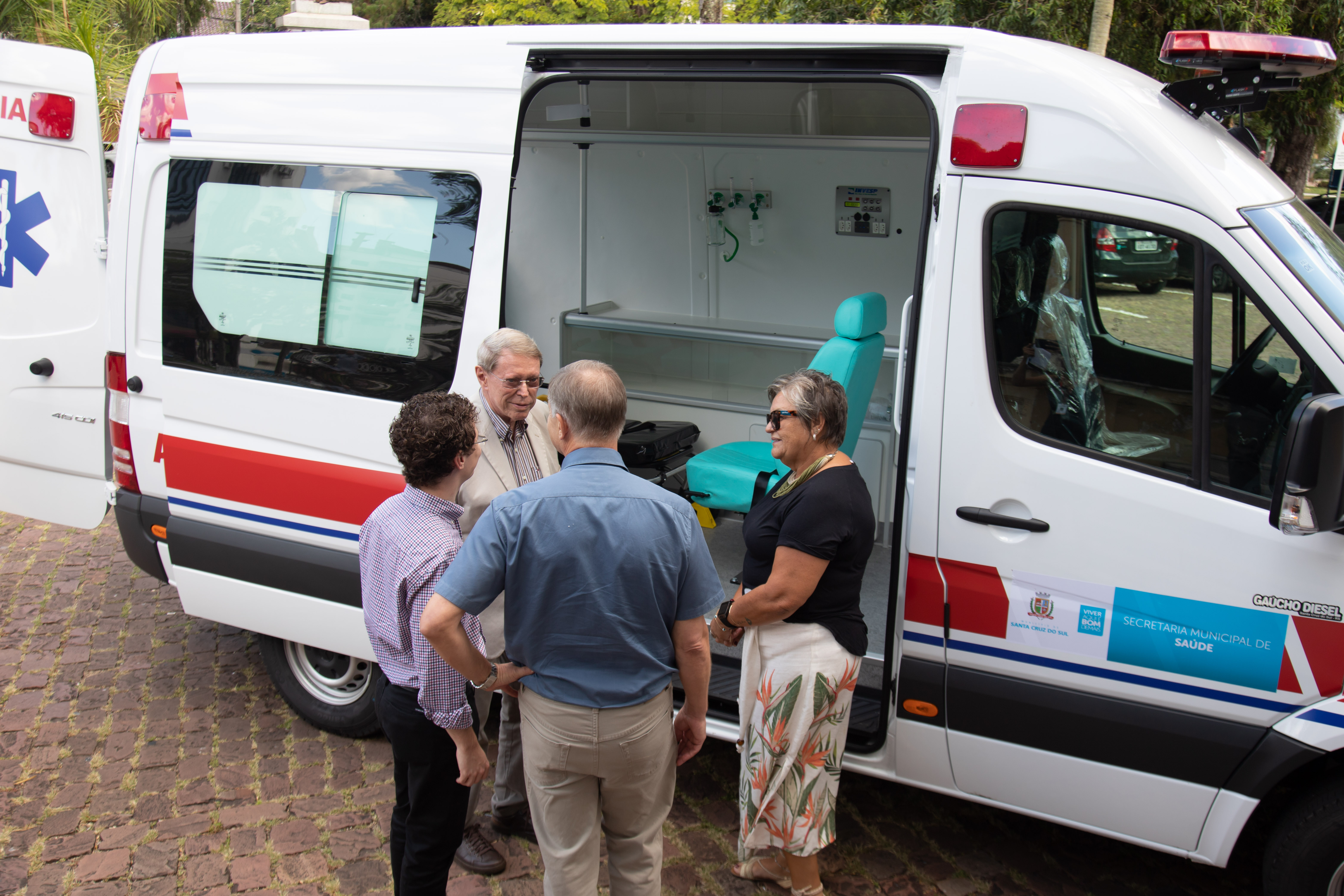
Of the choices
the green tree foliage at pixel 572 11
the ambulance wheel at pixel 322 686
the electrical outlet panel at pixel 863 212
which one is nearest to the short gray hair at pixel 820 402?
the ambulance wheel at pixel 322 686

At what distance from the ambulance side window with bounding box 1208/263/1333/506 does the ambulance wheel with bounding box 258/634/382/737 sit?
2.85 metres

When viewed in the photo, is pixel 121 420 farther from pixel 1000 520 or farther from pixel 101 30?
pixel 101 30

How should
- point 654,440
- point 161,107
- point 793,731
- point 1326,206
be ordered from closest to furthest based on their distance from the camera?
point 793,731
point 161,107
point 654,440
point 1326,206

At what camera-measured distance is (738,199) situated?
5.41 meters

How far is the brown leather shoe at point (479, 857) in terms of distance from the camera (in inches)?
119

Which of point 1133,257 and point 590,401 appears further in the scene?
point 1133,257

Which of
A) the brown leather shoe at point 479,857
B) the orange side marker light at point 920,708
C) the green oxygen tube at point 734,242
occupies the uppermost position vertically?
the green oxygen tube at point 734,242

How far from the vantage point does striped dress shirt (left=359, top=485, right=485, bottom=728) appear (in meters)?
2.24

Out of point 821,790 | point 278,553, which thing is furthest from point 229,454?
point 821,790

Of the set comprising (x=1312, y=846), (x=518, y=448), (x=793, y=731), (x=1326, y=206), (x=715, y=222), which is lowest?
(x=1312, y=846)

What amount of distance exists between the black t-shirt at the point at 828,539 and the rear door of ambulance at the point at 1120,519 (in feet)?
0.80

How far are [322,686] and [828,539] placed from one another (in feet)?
7.25

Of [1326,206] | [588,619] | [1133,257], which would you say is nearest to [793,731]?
[588,619]

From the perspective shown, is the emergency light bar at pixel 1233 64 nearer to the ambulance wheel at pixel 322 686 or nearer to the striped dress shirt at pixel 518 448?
the striped dress shirt at pixel 518 448
